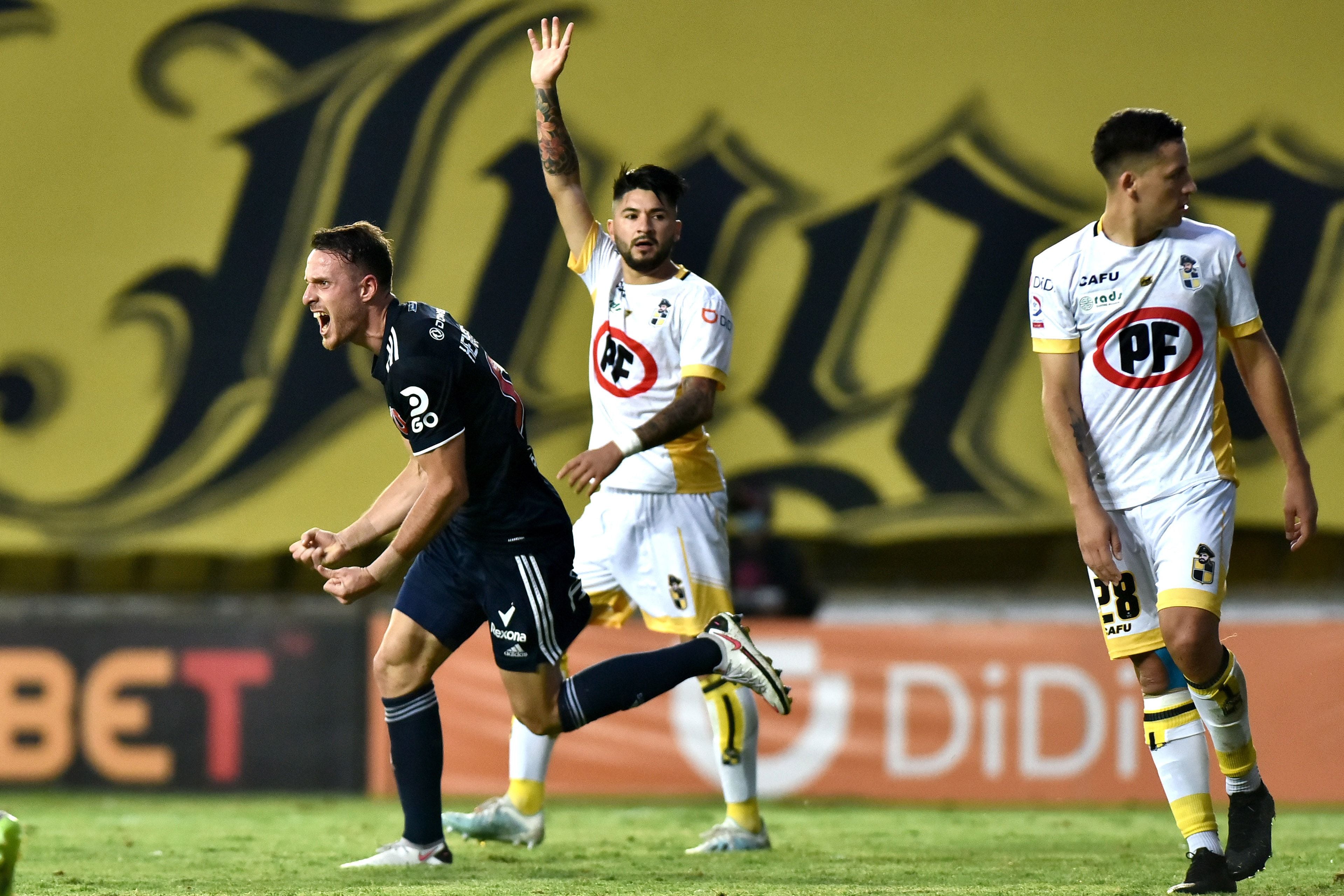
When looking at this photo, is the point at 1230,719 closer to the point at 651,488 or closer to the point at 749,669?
the point at 749,669

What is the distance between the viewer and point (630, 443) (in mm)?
5543

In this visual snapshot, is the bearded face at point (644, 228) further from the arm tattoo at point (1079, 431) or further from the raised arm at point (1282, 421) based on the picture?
the raised arm at point (1282, 421)

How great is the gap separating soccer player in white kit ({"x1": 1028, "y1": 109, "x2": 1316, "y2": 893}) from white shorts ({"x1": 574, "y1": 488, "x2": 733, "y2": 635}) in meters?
1.63

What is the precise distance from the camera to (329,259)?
16.9 ft

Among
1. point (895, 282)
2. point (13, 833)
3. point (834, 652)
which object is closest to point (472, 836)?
point (13, 833)

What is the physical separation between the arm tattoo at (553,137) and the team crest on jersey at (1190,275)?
7.83ft

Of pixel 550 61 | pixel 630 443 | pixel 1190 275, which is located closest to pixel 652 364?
pixel 630 443

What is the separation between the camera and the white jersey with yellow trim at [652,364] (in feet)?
20.1

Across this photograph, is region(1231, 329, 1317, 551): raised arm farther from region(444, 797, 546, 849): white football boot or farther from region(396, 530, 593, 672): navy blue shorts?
region(444, 797, 546, 849): white football boot

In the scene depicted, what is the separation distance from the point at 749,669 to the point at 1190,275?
186 centimetres

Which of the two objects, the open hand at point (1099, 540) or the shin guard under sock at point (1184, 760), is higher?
the open hand at point (1099, 540)

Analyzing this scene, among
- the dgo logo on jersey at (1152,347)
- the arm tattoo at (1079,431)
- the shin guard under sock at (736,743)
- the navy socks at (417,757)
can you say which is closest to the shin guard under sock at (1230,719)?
the arm tattoo at (1079,431)

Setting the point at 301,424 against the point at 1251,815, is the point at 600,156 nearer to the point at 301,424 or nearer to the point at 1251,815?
the point at 301,424

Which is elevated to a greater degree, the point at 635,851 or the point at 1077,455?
the point at 1077,455
